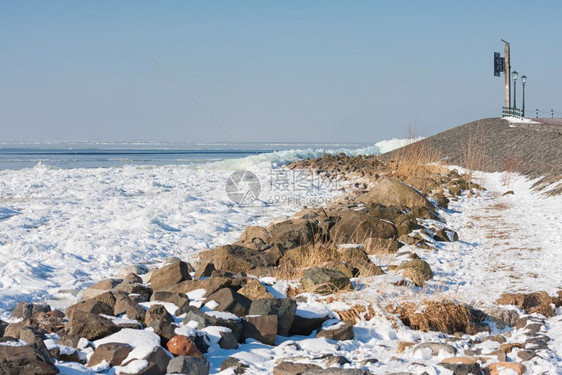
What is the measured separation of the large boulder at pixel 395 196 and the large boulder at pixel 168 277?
20.5ft

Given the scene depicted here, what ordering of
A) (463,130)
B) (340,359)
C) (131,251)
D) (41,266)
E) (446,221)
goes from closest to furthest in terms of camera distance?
(340,359) → (41,266) → (131,251) → (446,221) → (463,130)

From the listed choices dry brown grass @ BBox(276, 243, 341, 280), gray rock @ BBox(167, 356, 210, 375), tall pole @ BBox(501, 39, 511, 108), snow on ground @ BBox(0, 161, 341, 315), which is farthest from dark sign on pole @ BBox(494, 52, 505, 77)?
gray rock @ BBox(167, 356, 210, 375)

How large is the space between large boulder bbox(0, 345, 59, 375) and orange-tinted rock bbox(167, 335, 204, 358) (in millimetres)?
911

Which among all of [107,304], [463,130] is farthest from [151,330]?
[463,130]

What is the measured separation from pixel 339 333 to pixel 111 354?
78.1 inches

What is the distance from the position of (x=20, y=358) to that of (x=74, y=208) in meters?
12.2

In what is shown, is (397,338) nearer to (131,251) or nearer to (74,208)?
(131,251)

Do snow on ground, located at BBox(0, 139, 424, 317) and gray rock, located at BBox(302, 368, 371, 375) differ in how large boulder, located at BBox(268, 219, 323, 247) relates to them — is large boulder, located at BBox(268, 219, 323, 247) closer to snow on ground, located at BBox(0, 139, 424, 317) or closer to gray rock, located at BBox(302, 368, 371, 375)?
snow on ground, located at BBox(0, 139, 424, 317)

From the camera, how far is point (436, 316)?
5.58m

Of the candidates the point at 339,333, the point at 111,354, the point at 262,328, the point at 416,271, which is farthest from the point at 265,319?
the point at 416,271

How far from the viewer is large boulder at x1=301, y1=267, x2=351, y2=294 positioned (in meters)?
6.27

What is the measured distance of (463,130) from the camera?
35156 millimetres

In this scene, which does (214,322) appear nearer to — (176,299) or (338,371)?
(176,299)

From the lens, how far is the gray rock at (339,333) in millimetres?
5262
